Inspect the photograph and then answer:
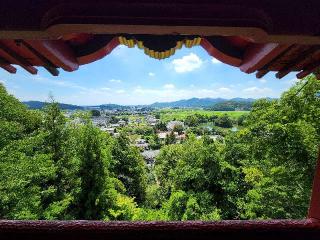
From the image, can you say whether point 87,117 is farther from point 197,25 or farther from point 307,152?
point 197,25

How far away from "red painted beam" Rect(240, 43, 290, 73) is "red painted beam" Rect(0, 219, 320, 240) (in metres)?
0.81

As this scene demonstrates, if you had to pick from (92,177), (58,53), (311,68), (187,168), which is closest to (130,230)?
(58,53)

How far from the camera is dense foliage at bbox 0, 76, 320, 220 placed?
47.7 ft

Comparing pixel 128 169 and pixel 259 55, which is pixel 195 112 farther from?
pixel 259 55

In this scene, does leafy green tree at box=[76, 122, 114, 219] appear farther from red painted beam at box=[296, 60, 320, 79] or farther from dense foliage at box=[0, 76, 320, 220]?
red painted beam at box=[296, 60, 320, 79]

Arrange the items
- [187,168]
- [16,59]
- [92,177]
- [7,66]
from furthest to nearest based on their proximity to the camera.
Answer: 1. [187,168]
2. [92,177]
3. [7,66]
4. [16,59]

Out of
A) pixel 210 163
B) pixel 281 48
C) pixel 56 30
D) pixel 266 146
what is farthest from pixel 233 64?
pixel 210 163

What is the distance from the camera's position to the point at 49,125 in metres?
22.0

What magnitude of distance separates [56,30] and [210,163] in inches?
923

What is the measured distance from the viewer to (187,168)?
24.4 m

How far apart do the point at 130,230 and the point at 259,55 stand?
1053 millimetres

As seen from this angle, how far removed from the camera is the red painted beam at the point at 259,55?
1563mm

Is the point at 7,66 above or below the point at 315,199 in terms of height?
above

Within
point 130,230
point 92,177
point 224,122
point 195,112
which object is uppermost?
point 195,112
